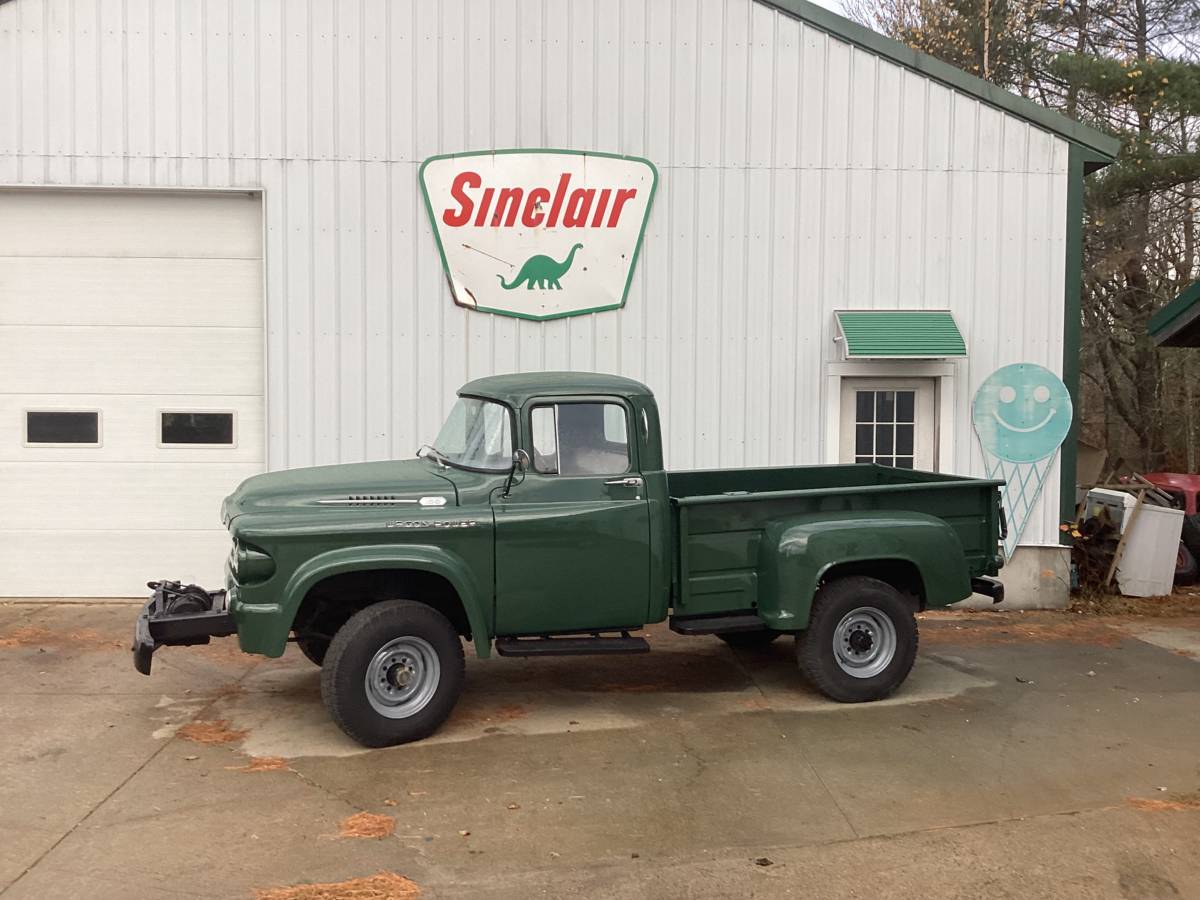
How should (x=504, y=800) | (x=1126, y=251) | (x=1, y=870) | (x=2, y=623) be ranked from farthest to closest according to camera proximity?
(x=1126, y=251) < (x=2, y=623) < (x=504, y=800) < (x=1, y=870)

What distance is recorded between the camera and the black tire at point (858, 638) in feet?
21.7

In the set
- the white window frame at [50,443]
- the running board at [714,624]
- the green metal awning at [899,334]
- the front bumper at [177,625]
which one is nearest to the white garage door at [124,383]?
the white window frame at [50,443]

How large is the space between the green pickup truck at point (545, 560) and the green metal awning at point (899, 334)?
2526 millimetres

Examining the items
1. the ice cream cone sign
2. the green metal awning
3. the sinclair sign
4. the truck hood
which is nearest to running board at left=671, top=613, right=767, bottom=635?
the truck hood

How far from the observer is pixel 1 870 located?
4383 mm

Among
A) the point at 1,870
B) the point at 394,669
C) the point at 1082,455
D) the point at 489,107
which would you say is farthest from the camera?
the point at 1082,455

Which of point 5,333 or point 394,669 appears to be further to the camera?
point 5,333

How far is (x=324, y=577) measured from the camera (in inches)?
226

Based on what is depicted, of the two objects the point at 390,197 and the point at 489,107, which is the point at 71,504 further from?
the point at 489,107

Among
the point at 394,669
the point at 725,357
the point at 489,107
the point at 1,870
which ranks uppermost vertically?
the point at 489,107

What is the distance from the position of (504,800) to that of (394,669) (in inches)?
43.0

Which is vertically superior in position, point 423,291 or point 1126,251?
point 1126,251

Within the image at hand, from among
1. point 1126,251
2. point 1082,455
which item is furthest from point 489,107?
point 1126,251

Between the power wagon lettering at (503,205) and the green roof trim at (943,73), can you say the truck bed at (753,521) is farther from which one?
the green roof trim at (943,73)
